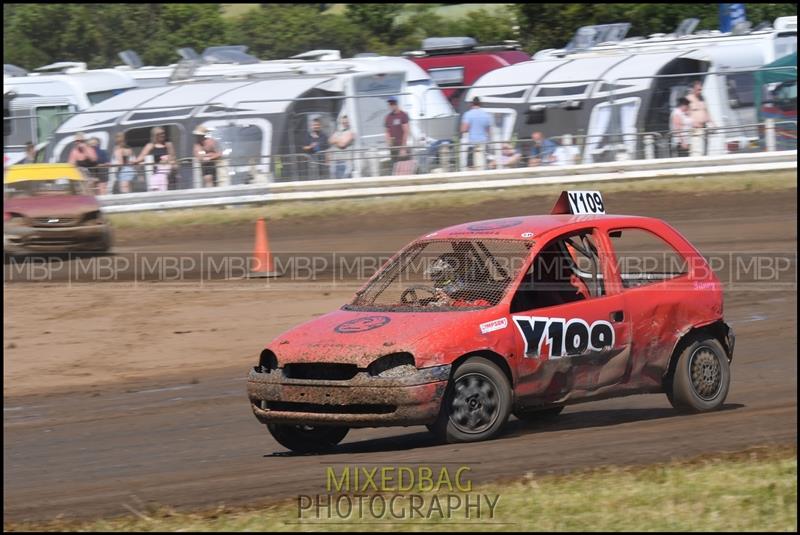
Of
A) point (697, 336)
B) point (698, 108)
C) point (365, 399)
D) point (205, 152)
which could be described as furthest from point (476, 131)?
point (365, 399)

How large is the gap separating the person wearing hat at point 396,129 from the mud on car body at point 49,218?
16.6ft

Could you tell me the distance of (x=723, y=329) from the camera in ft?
27.7

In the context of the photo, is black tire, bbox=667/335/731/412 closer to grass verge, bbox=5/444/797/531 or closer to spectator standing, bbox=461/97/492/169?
grass verge, bbox=5/444/797/531

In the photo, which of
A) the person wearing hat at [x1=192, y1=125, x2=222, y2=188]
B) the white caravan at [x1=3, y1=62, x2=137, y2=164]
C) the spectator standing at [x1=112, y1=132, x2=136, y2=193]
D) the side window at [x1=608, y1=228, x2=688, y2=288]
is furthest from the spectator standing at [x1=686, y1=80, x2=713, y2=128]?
the white caravan at [x1=3, y1=62, x2=137, y2=164]

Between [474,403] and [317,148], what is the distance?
1391 centimetres

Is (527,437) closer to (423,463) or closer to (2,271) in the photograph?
(423,463)

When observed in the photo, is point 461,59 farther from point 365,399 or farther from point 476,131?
point 365,399

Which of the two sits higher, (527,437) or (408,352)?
(408,352)

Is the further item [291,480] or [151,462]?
[151,462]

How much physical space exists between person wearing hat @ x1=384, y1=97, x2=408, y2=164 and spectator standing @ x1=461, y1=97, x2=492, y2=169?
985mm

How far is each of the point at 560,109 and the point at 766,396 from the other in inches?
459

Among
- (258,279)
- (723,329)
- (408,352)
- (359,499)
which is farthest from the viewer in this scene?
(258,279)

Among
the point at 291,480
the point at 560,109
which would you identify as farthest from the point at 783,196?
the point at 291,480

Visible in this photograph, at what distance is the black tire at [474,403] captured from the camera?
712 cm
